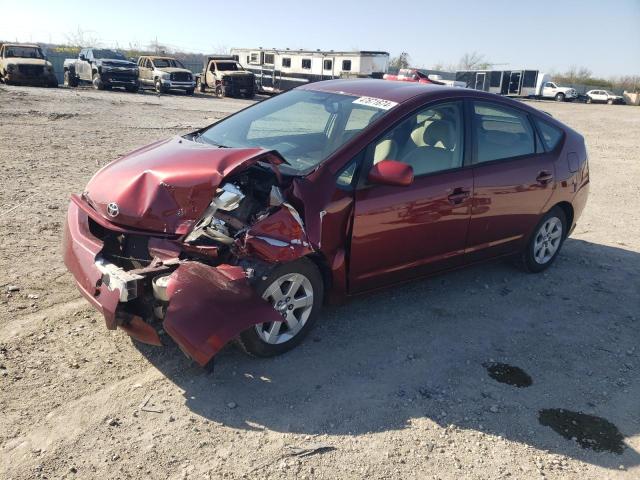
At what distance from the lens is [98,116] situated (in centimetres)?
1585

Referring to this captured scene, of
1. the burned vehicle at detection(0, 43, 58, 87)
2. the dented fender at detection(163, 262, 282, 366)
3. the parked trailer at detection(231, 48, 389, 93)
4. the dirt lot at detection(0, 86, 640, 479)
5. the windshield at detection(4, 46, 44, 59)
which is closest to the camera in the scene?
the dirt lot at detection(0, 86, 640, 479)

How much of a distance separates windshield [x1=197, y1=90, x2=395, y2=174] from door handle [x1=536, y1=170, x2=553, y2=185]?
1795 millimetres

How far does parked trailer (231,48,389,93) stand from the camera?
3269 centimetres

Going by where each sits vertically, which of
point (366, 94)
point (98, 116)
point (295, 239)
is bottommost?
point (98, 116)

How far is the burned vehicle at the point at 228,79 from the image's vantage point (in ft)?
97.7

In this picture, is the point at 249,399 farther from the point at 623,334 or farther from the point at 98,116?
the point at 98,116

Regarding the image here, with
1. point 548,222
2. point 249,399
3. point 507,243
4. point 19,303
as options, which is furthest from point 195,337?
point 548,222

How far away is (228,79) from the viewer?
2962cm

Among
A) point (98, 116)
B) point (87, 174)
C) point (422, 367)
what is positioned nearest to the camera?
point (422, 367)

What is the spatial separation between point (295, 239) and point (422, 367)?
1.26 metres

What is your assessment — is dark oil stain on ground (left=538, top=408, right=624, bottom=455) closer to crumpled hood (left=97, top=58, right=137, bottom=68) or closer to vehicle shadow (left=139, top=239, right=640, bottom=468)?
vehicle shadow (left=139, top=239, right=640, bottom=468)

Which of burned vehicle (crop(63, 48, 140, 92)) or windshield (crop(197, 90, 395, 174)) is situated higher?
Answer: windshield (crop(197, 90, 395, 174))

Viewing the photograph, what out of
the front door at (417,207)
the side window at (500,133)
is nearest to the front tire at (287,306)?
the front door at (417,207)

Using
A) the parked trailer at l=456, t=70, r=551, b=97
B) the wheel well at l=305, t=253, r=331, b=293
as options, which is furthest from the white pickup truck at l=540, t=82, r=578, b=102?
the wheel well at l=305, t=253, r=331, b=293
